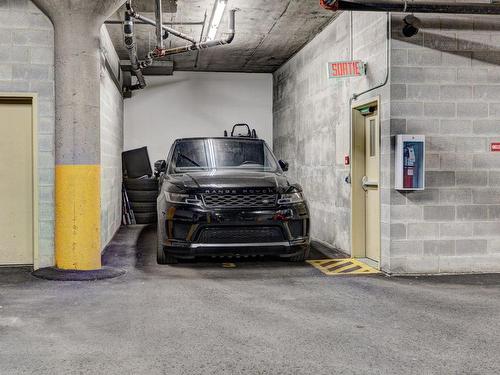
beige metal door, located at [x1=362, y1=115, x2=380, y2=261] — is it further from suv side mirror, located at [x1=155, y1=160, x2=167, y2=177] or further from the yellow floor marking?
suv side mirror, located at [x1=155, y1=160, x2=167, y2=177]

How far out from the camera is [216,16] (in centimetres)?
835

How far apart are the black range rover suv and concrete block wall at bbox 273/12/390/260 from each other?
1161mm

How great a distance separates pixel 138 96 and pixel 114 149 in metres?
3.09

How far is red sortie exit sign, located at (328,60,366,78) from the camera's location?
748cm

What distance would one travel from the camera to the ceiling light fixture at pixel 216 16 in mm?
7711

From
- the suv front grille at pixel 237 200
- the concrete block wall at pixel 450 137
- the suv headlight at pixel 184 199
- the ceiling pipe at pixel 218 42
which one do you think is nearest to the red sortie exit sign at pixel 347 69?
the concrete block wall at pixel 450 137

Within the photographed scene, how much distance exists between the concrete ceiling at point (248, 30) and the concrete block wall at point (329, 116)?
1.11 ft

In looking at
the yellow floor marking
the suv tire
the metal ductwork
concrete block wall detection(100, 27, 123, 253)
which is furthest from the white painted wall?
the yellow floor marking

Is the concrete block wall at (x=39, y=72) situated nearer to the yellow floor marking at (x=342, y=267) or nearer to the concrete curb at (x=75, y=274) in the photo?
the concrete curb at (x=75, y=274)

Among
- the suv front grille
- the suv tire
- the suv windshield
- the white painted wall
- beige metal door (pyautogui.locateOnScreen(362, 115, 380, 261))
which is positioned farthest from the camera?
the white painted wall

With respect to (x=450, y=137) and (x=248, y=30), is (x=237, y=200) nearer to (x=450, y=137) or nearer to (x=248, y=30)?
(x=450, y=137)

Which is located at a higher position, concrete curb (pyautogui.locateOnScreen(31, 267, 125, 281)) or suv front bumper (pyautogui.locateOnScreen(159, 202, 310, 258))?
suv front bumper (pyautogui.locateOnScreen(159, 202, 310, 258))

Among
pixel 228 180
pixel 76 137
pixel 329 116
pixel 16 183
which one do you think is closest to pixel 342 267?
pixel 228 180

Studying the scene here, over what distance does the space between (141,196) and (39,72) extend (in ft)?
20.6
